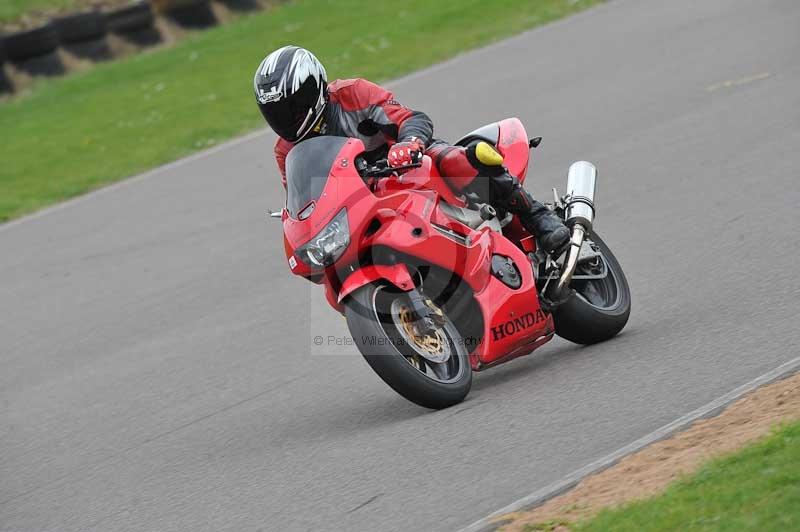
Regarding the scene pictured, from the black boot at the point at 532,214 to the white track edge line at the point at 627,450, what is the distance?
141 cm

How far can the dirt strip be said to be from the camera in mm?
4324

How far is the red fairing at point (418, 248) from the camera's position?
566 centimetres

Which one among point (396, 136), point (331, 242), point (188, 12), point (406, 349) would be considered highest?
point (396, 136)

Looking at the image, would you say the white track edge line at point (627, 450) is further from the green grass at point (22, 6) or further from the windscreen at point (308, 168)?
the green grass at point (22, 6)

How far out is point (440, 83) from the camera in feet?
48.9

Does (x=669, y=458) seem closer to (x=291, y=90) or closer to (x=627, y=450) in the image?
(x=627, y=450)

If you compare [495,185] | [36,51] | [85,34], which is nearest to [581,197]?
[495,185]

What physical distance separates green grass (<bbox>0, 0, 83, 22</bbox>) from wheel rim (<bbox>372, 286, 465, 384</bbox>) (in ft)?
57.0

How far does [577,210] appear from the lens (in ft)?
21.9

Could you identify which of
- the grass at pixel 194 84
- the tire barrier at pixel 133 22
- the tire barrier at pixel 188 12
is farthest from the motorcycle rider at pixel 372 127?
the tire barrier at pixel 188 12

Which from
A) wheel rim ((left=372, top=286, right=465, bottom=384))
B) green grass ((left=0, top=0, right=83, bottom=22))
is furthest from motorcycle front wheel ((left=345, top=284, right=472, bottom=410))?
green grass ((left=0, top=0, right=83, bottom=22))

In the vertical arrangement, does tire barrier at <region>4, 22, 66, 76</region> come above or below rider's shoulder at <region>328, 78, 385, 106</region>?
below

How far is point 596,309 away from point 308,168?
1704mm

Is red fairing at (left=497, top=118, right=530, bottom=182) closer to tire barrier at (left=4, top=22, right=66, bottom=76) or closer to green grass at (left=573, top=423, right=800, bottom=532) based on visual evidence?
green grass at (left=573, top=423, right=800, bottom=532)
